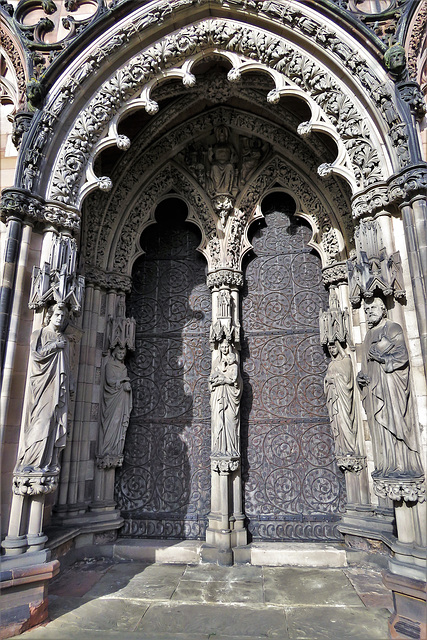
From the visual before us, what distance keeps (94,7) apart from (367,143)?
4.81 meters

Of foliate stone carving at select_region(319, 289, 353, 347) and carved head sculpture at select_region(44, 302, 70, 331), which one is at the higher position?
foliate stone carving at select_region(319, 289, 353, 347)

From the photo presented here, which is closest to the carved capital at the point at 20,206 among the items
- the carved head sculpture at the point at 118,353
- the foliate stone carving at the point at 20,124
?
the foliate stone carving at the point at 20,124

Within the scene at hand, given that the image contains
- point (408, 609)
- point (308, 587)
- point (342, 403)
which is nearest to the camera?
point (408, 609)

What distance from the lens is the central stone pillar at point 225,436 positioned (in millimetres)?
6273

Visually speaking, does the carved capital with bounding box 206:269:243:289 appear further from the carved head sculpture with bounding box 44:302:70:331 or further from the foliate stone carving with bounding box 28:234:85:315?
the carved head sculpture with bounding box 44:302:70:331

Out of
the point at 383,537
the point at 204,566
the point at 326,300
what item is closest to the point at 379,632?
the point at 383,537

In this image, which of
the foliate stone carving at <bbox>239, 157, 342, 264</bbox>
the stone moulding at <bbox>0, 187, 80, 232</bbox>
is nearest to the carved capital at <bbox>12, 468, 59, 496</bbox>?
the stone moulding at <bbox>0, 187, 80, 232</bbox>

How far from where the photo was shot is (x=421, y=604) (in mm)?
3996

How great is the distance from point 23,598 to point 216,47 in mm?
7730

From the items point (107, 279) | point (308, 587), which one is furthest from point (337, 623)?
point (107, 279)

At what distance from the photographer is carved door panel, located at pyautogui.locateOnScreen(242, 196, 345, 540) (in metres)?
6.70

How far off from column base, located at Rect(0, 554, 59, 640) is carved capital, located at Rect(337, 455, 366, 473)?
13.8 feet

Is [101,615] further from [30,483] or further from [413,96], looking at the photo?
[413,96]

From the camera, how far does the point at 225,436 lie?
6.59m
